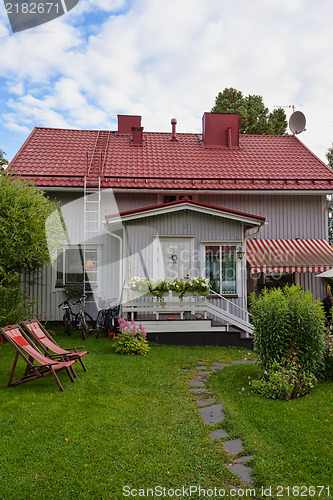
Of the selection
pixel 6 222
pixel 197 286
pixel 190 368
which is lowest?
pixel 190 368

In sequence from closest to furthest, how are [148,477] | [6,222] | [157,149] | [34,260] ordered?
1. [148,477]
2. [6,222]
3. [34,260]
4. [157,149]

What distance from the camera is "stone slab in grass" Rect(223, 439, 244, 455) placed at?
4812 mm

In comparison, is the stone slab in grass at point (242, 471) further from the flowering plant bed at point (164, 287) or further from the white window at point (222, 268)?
the white window at point (222, 268)

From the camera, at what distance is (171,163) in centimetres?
1764

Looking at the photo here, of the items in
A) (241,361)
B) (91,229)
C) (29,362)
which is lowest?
(241,361)

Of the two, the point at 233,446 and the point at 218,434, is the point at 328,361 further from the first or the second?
the point at 233,446

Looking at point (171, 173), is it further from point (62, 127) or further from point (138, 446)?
point (138, 446)

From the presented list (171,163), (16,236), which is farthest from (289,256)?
(16,236)

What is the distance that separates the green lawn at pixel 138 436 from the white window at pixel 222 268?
19.1 ft

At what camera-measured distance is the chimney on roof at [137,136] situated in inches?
757

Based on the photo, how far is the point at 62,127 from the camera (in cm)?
2062

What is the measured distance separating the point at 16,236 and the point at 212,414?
23.9ft

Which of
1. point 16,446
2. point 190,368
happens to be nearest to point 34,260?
point 190,368

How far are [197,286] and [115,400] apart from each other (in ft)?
20.1
